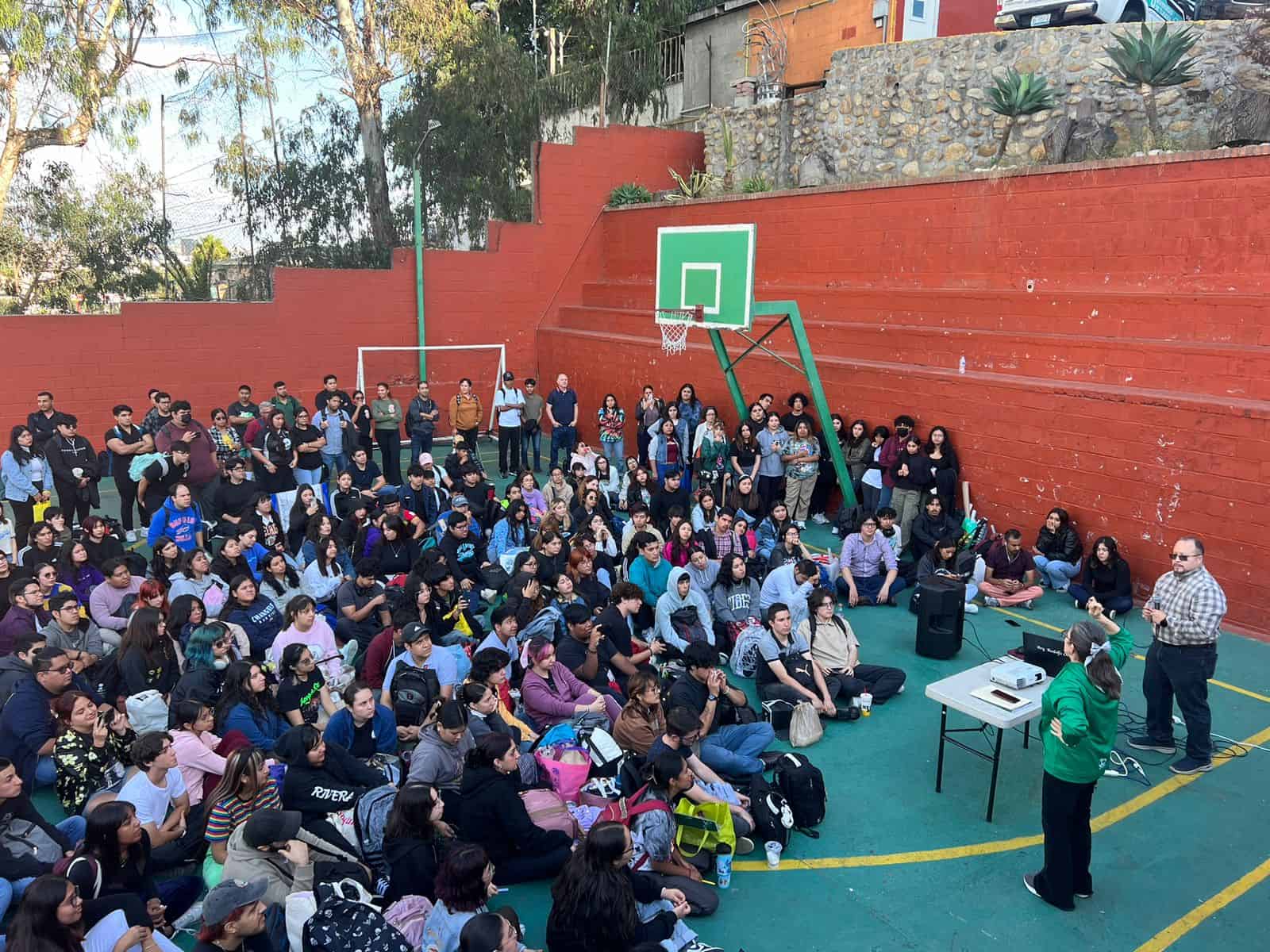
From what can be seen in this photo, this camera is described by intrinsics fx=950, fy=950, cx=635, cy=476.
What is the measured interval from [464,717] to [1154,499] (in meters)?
8.01

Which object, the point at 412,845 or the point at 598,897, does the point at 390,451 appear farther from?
the point at 598,897

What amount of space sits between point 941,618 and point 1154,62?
9.89m

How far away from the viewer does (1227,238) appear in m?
10.6

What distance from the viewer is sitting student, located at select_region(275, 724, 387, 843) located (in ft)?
18.8

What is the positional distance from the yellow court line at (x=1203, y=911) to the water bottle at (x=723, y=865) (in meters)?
2.31

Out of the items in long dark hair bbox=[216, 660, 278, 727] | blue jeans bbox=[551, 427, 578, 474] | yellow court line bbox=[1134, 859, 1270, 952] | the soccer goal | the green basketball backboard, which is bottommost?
yellow court line bbox=[1134, 859, 1270, 952]

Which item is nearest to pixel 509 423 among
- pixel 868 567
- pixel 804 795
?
pixel 868 567

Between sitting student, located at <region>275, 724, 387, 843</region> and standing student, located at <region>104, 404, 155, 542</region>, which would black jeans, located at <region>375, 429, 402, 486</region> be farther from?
sitting student, located at <region>275, 724, 387, 843</region>

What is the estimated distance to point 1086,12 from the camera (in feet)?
53.0

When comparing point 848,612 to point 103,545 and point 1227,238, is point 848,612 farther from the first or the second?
point 103,545

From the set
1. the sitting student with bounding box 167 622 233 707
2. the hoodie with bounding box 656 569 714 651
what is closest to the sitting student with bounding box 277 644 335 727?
the sitting student with bounding box 167 622 233 707

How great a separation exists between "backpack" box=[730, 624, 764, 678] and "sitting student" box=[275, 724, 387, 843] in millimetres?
3687

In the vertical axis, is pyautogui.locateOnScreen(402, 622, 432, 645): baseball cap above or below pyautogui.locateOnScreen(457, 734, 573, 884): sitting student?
above

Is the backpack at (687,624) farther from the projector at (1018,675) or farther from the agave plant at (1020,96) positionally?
the agave plant at (1020,96)
